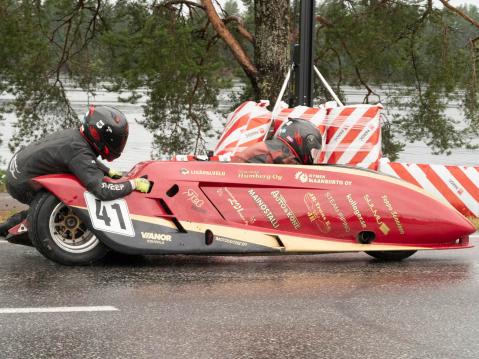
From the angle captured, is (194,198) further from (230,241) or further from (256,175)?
(256,175)

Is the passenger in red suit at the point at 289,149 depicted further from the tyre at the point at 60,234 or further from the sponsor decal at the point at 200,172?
the tyre at the point at 60,234

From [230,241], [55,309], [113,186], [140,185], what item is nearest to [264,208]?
[230,241]

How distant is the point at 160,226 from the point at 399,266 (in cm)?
219

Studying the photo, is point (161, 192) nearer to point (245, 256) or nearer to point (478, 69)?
point (245, 256)

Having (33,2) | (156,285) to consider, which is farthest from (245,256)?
(33,2)

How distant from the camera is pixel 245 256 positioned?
346 inches

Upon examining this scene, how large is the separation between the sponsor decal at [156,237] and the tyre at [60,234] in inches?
14.7

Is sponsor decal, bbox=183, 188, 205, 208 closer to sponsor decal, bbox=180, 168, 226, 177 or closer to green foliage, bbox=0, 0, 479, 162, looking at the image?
sponsor decal, bbox=180, 168, 226, 177

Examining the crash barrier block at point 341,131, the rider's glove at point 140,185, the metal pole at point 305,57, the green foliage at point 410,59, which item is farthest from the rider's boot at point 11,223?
the green foliage at point 410,59

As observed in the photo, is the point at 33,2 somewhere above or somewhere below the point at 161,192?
above

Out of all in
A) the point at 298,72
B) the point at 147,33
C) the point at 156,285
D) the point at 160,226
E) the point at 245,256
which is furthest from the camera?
the point at 147,33

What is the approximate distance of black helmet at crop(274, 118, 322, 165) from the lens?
346 inches

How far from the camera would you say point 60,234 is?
8.02 meters

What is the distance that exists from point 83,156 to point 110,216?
570 millimetres
